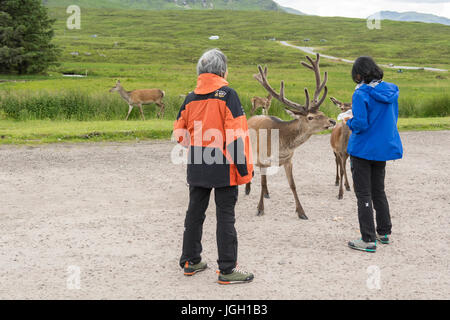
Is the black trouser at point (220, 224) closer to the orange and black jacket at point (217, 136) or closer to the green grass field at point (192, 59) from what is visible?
the orange and black jacket at point (217, 136)

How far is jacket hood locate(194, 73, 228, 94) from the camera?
4.92 metres

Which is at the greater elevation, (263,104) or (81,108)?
(263,104)

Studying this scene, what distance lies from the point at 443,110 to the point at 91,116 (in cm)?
1489

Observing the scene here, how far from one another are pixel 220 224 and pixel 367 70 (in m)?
2.56

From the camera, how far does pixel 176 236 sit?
660cm

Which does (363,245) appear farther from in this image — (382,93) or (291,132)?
(291,132)

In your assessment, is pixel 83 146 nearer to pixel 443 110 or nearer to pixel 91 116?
pixel 91 116

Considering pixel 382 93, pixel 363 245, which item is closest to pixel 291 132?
pixel 382 93

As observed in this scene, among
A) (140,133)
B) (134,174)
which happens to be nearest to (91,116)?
(140,133)

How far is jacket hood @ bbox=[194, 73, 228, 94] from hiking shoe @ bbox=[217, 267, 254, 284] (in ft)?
6.09

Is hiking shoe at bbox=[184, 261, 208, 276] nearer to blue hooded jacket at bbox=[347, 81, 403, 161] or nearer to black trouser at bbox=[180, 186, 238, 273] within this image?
black trouser at bbox=[180, 186, 238, 273]

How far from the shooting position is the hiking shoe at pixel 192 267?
5.25 meters

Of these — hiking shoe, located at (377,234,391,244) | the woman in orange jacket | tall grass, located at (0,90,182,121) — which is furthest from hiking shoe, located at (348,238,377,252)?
tall grass, located at (0,90,182,121)
